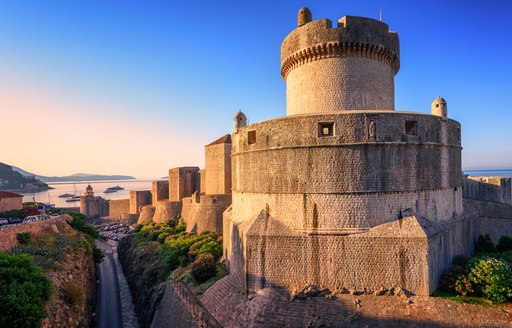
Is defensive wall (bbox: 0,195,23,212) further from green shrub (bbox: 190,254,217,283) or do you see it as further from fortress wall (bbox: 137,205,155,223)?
green shrub (bbox: 190,254,217,283)

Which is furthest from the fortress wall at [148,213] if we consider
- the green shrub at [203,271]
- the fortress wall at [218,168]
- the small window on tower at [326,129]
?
the small window on tower at [326,129]

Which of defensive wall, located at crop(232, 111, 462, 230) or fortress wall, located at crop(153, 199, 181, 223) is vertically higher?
defensive wall, located at crop(232, 111, 462, 230)

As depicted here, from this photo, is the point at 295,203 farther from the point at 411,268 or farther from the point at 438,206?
the point at 438,206

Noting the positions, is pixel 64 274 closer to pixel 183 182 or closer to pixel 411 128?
pixel 183 182

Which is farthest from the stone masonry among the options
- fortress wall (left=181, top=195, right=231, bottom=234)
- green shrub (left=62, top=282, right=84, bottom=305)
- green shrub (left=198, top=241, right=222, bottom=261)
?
fortress wall (left=181, top=195, right=231, bottom=234)

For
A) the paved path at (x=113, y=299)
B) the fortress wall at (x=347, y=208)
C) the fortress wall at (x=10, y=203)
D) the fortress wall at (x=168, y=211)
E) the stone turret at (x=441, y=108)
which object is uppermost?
the stone turret at (x=441, y=108)

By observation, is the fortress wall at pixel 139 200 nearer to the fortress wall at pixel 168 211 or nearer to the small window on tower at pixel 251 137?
the fortress wall at pixel 168 211

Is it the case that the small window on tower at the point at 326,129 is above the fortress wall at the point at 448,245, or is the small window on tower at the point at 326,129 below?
above

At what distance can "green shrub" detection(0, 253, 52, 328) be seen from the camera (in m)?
9.19

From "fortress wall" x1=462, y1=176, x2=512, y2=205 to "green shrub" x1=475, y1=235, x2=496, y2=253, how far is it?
5.64 meters

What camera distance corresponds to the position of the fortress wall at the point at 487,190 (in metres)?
21.2

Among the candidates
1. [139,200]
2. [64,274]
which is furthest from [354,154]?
[139,200]

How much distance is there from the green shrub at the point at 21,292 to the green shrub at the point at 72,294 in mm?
4105

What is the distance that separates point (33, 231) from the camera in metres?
19.0
